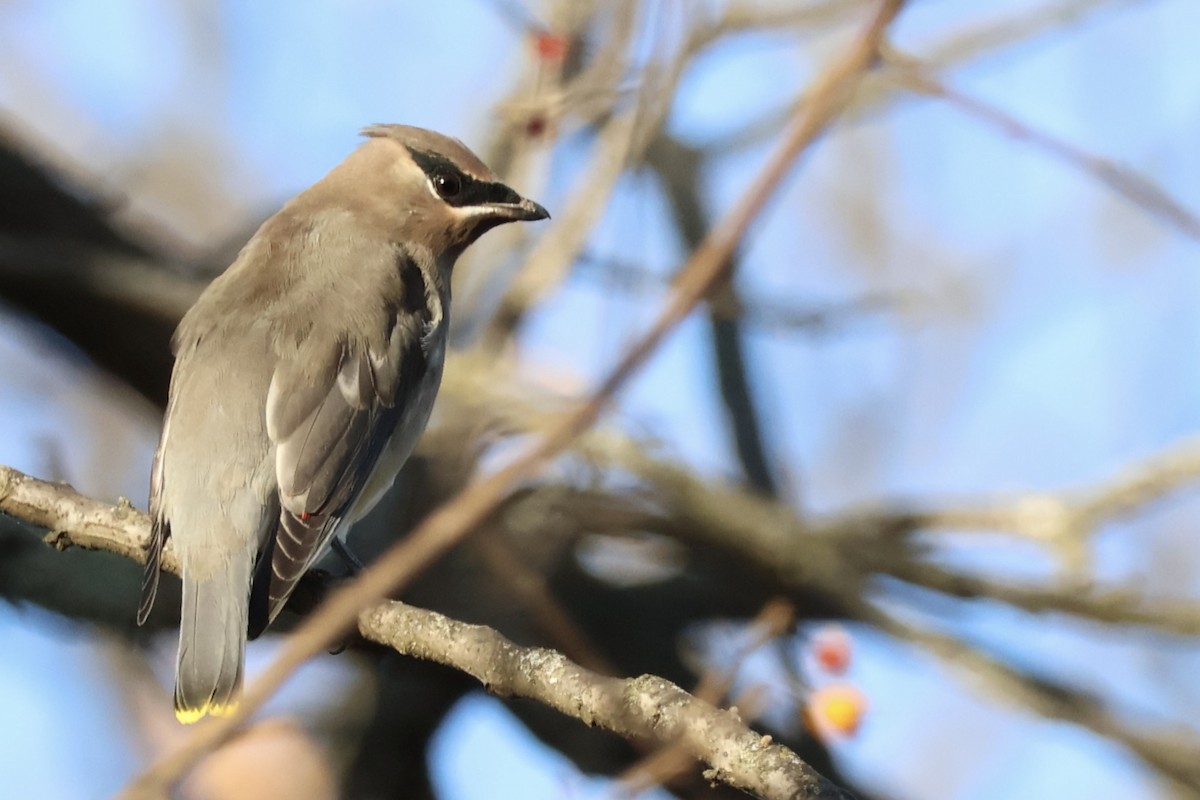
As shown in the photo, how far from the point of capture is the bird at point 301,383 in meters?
3.83

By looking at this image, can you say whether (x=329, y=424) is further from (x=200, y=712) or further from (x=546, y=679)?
(x=546, y=679)

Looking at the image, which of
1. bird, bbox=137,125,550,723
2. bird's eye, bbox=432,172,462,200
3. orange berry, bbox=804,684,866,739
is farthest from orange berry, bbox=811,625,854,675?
bird's eye, bbox=432,172,462,200

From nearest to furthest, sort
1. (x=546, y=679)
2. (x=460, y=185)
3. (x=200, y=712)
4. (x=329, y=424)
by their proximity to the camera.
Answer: (x=546, y=679) < (x=200, y=712) < (x=329, y=424) < (x=460, y=185)

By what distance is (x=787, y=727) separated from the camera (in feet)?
17.1

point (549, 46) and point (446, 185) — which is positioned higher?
point (549, 46)

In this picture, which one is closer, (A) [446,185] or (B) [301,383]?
(B) [301,383]

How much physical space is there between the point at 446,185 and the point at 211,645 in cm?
216

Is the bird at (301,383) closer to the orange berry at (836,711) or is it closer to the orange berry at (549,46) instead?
the orange berry at (549,46)

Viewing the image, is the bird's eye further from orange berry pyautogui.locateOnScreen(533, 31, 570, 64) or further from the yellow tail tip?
the yellow tail tip

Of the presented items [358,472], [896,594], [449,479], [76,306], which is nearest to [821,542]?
[896,594]

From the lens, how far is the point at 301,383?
436 cm

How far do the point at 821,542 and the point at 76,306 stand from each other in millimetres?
2972

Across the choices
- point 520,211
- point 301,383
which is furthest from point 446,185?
point 301,383

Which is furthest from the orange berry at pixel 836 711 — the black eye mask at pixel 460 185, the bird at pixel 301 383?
the black eye mask at pixel 460 185
